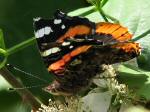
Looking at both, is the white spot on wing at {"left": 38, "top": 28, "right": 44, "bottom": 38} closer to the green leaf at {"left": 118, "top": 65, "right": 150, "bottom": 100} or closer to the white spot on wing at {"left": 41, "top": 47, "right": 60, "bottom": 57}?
the white spot on wing at {"left": 41, "top": 47, "right": 60, "bottom": 57}

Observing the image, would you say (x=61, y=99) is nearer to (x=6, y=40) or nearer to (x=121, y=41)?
(x=121, y=41)

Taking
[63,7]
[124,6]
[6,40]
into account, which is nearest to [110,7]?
[124,6]

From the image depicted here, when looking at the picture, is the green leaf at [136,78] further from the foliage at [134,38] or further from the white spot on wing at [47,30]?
the white spot on wing at [47,30]

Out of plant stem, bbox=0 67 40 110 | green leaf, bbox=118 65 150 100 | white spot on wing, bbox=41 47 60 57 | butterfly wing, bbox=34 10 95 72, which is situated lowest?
green leaf, bbox=118 65 150 100

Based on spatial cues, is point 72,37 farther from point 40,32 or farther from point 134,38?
point 134,38

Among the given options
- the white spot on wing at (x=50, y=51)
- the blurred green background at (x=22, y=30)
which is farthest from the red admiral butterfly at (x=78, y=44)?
the blurred green background at (x=22, y=30)

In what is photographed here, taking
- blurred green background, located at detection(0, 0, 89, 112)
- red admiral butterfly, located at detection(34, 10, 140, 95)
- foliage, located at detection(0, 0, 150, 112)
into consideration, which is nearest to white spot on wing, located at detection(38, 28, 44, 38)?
red admiral butterfly, located at detection(34, 10, 140, 95)
